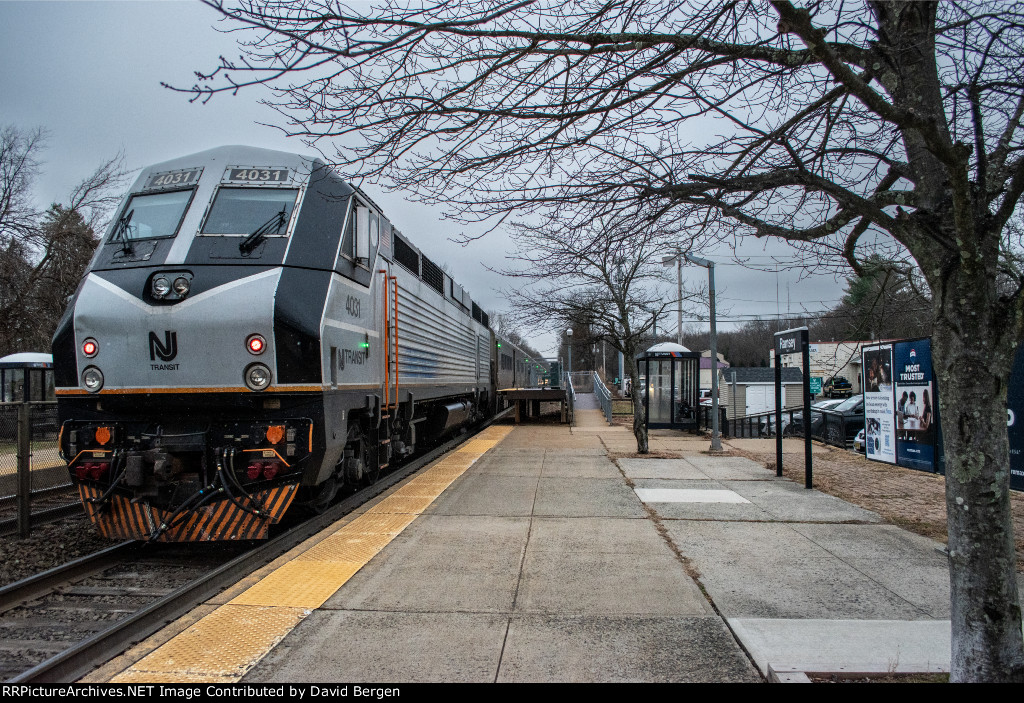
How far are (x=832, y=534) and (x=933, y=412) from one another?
3.31m

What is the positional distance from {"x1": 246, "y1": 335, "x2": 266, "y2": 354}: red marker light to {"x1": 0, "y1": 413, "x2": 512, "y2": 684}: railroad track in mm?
1780

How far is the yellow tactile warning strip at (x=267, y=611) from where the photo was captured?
3578mm

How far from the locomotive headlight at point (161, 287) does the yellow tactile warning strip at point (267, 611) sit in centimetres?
264

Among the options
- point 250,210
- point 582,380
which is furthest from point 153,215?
point 582,380

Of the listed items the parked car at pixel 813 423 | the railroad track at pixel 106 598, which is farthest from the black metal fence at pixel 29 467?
the parked car at pixel 813 423

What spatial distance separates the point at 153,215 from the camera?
6766mm

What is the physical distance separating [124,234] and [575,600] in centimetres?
554

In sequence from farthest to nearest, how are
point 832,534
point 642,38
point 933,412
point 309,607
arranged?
1. point 933,412
2. point 832,534
3. point 309,607
4. point 642,38

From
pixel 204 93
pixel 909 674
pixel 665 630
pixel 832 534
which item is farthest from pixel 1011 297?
pixel 832 534

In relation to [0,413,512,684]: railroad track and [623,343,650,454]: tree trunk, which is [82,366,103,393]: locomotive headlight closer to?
[0,413,512,684]: railroad track

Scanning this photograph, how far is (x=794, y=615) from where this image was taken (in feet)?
14.4

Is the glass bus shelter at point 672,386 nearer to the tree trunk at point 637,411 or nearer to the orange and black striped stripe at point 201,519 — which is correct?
the tree trunk at point 637,411

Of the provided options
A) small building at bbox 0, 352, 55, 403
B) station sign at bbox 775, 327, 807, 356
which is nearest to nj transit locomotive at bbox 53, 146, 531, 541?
station sign at bbox 775, 327, 807, 356
